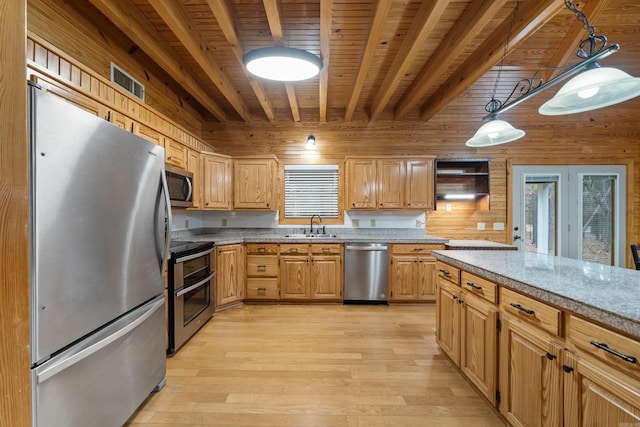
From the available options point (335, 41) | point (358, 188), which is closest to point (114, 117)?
point (335, 41)

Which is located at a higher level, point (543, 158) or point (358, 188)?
point (543, 158)

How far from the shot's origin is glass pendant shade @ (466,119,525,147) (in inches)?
83.9

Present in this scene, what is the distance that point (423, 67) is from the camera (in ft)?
10.7

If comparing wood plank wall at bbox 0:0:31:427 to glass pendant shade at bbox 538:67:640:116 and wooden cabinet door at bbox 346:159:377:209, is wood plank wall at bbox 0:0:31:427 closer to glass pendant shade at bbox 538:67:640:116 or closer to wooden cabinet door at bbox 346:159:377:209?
glass pendant shade at bbox 538:67:640:116

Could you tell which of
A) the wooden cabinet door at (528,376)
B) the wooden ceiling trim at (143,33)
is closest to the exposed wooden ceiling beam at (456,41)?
the wooden cabinet door at (528,376)

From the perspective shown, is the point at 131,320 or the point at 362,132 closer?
the point at 131,320

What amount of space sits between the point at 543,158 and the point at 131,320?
225 inches

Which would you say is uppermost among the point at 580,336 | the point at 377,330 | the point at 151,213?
the point at 151,213

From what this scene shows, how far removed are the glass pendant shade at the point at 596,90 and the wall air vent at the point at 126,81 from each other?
11.0ft

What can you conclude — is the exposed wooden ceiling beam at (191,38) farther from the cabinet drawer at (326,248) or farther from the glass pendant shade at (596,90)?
the glass pendant shade at (596,90)

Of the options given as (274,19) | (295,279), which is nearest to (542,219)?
(295,279)

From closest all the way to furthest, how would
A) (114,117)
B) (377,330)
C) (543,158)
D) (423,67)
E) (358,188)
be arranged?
(114,117)
(377,330)
(423,67)
(358,188)
(543,158)

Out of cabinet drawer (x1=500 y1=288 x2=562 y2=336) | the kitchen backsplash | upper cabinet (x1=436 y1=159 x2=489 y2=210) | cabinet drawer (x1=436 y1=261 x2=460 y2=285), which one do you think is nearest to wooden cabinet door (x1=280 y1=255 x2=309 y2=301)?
the kitchen backsplash

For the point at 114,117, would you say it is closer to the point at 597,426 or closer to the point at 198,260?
the point at 198,260
